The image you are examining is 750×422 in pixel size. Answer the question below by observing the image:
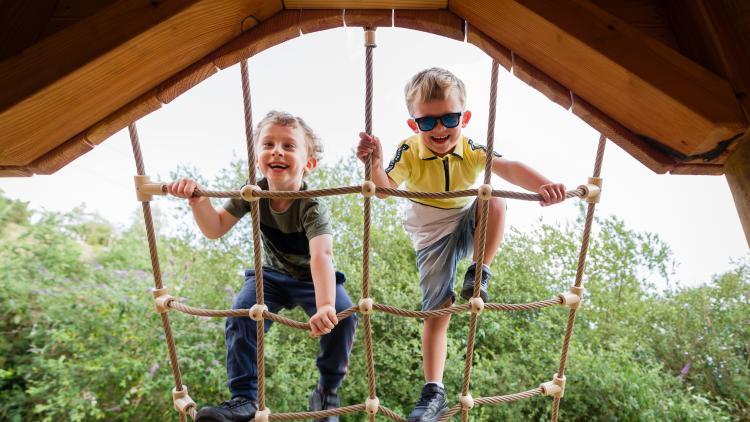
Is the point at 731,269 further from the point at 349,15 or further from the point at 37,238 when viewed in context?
the point at 37,238

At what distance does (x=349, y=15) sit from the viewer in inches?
44.9

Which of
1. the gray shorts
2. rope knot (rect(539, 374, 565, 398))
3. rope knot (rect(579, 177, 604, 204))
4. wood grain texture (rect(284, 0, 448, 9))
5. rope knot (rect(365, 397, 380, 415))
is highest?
wood grain texture (rect(284, 0, 448, 9))

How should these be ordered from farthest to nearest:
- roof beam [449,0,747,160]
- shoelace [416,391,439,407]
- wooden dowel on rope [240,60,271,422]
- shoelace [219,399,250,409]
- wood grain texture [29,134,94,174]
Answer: shoelace [416,391,439,407] → shoelace [219,399,250,409] → wooden dowel on rope [240,60,271,422] → wood grain texture [29,134,94,174] → roof beam [449,0,747,160]

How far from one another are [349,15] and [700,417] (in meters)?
2.75

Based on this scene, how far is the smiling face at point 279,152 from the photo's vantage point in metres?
1.44

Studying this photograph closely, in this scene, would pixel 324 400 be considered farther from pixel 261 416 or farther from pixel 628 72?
pixel 628 72

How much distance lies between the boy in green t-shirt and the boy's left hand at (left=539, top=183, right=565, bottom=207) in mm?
482

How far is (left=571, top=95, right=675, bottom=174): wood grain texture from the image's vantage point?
41.0 inches

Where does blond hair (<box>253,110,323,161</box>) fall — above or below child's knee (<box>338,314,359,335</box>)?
above

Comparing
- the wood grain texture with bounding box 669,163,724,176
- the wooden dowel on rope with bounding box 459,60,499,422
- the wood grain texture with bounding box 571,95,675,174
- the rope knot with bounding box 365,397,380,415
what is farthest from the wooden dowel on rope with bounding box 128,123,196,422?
the wood grain texture with bounding box 669,163,724,176

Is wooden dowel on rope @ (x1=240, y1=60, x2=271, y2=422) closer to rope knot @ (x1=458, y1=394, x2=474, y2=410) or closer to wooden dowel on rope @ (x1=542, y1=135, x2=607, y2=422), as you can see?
rope knot @ (x1=458, y1=394, x2=474, y2=410)

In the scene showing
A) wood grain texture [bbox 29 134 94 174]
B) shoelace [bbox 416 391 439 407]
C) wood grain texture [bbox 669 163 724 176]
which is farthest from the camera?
shoelace [bbox 416 391 439 407]

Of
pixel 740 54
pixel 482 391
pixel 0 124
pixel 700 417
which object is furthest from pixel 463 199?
pixel 700 417

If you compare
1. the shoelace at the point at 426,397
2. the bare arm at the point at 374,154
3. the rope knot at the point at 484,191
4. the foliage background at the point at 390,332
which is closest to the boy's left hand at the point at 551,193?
the rope knot at the point at 484,191
